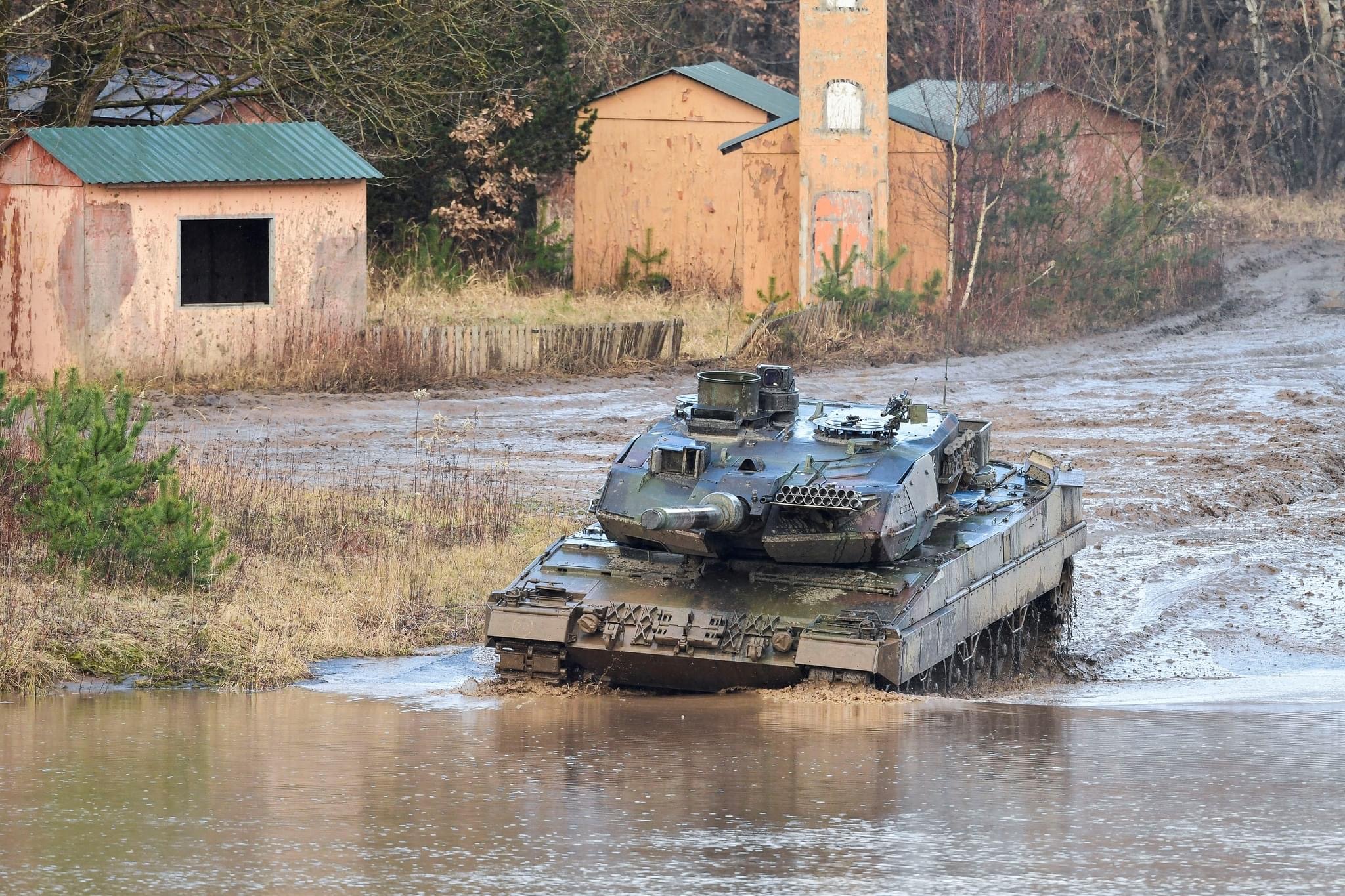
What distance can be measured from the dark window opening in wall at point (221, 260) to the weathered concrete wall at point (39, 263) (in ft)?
13.0

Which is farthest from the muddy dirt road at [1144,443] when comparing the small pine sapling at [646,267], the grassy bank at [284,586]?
the small pine sapling at [646,267]

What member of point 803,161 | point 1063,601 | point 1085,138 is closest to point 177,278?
point 803,161

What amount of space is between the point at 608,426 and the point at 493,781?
1303 centimetres

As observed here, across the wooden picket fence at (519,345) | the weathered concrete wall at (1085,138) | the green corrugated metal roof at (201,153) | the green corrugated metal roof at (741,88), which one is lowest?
the wooden picket fence at (519,345)

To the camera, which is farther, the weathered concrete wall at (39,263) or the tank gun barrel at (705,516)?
the weathered concrete wall at (39,263)

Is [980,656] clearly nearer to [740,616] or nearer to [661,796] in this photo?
[740,616]

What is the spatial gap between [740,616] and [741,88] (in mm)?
22321

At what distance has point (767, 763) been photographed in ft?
29.9

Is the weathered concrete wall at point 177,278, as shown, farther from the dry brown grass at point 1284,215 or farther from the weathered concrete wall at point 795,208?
the dry brown grass at point 1284,215

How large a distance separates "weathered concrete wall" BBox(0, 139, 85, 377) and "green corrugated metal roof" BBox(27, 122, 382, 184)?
0.33 m

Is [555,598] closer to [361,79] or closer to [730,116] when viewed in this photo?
[361,79]

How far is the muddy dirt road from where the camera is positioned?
47.1 ft

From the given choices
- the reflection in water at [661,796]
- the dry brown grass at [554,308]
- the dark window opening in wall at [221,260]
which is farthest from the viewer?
the dry brown grass at [554,308]

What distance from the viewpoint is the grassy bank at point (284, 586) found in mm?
11461
